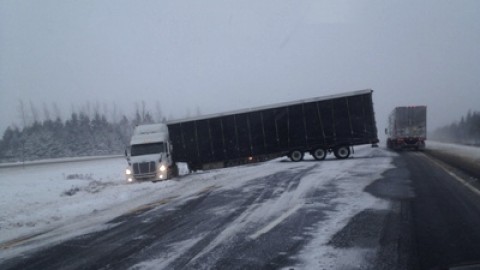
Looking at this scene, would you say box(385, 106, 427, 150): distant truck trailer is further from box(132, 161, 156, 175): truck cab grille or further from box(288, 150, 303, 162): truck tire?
box(132, 161, 156, 175): truck cab grille

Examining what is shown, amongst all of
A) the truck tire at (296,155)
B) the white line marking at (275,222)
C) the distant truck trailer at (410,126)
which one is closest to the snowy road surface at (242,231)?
Result: the white line marking at (275,222)

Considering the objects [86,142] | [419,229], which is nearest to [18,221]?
[419,229]

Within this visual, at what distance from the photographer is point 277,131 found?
91.8 feet

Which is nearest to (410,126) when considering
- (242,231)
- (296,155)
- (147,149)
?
(296,155)

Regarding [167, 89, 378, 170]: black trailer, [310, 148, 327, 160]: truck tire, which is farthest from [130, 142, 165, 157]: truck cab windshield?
[310, 148, 327, 160]: truck tire

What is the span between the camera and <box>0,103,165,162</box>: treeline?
267ft

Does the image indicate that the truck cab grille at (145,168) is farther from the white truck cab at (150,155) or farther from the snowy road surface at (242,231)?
the snowy road surface at (242,231)

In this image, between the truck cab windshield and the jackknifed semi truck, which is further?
the jackknifed semi truck

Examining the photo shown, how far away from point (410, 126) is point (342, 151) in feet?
45.0

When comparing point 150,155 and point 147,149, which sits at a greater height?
point 147,149

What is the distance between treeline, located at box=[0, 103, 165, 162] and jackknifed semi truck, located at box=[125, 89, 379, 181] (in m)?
57.2

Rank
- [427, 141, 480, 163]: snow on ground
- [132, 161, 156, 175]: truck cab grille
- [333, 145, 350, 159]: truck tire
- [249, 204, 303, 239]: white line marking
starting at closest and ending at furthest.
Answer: [249, 204, 303, 239]: white line marking → [132, 161, 156, 175]: truck cab grille → [333, 145, 350, 159]: truck tire → [427, 141, 480, 163]: snow on ground

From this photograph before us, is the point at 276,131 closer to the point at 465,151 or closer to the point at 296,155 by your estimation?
the point at 296,155

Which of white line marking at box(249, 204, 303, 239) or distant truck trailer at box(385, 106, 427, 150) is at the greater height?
distant truck trailer at box(385, 106, 427, 150)
